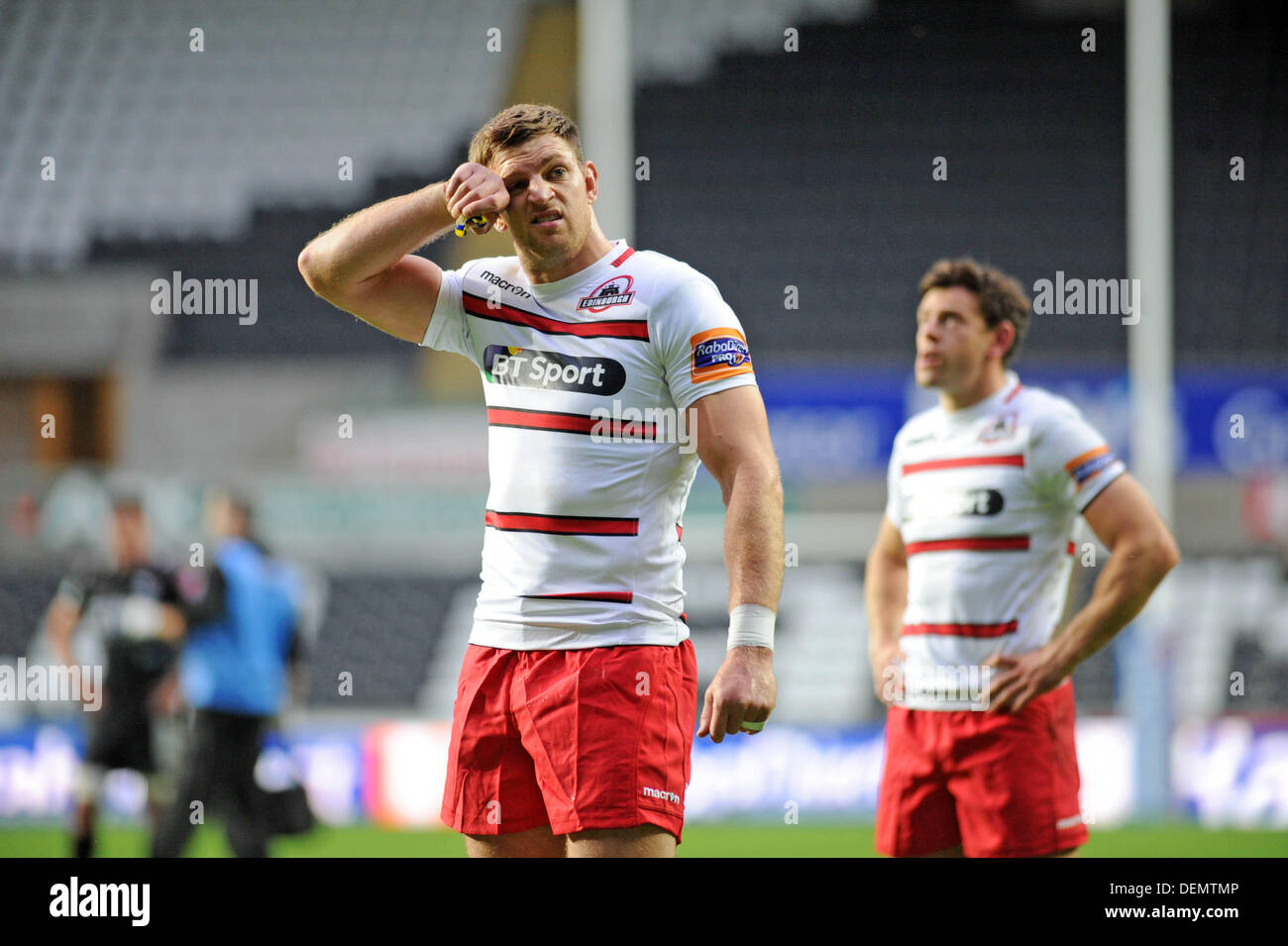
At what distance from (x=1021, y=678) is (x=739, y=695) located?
4.51ft

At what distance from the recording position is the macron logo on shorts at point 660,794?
2.44 meters

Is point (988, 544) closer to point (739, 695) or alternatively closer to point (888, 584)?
point (888, 584)

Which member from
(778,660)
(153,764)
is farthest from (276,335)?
(153,764)

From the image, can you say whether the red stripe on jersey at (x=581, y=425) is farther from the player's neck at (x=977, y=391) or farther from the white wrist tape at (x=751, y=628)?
the player's neck at (x=977, y=391)

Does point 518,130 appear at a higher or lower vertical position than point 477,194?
higher

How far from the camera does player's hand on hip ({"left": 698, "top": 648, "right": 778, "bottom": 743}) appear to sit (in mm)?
2311

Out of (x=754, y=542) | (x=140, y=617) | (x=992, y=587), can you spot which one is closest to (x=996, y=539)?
(x=992, y=587)

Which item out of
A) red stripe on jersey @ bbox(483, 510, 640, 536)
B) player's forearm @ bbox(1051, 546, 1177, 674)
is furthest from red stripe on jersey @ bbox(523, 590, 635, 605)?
player's forearm @ bbox(1051, 546, 1177, 674)

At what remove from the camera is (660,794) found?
96.8 inches

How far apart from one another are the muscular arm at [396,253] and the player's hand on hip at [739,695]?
2.96 feet

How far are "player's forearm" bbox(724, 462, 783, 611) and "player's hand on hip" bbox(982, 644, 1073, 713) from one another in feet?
4.09

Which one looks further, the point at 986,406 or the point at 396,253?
the point at 986,406

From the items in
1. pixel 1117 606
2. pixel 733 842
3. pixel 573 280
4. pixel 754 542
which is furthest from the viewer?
pixel 733 842

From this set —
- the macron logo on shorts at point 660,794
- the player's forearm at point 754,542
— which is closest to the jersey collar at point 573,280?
the player's forearm at point 754,542
